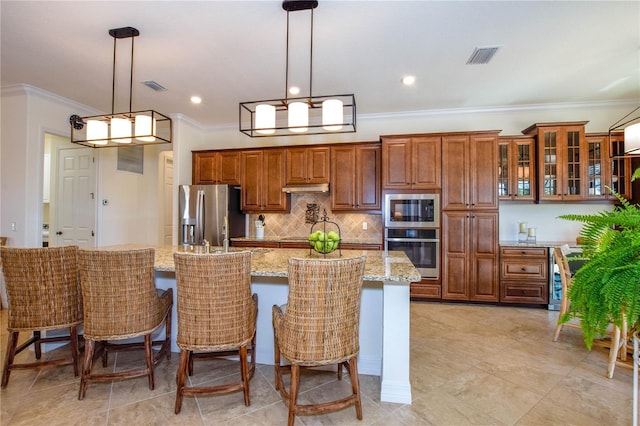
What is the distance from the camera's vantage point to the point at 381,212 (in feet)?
14.8

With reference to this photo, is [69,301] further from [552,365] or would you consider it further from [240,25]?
[552,365]

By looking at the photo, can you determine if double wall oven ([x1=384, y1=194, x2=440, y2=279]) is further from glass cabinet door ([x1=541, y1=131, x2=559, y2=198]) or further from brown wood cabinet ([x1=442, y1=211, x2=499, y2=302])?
glass cabinet door ([x1=541, y1=131, x2=559, y2=198])

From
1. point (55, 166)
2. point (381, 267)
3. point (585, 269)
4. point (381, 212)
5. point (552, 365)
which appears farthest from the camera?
point (55, 166)

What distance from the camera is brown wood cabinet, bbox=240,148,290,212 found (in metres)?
4.84

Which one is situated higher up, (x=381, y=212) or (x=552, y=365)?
(x=381, y=212)

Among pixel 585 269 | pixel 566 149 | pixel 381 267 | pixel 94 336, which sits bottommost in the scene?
pixel 94 336

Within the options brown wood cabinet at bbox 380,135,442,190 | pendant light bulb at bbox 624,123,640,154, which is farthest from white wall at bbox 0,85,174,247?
pendant light bulb at bbox 624,123,640,154

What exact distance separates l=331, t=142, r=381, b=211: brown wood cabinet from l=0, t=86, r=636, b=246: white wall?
441 millimetres

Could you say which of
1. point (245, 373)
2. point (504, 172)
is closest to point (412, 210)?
point (504, 172)

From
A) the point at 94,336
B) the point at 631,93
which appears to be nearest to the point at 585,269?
the point at 94,336

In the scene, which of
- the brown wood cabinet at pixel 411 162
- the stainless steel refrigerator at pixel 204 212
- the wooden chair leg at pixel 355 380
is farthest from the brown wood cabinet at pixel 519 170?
the stainless steel refrigerator at pixel 204 212

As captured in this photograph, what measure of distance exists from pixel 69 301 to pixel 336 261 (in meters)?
2.02

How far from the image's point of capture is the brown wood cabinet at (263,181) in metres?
4.84

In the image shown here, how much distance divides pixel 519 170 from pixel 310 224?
314 cm
